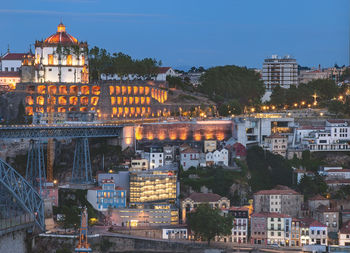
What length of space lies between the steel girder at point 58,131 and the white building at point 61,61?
15860 millimetres

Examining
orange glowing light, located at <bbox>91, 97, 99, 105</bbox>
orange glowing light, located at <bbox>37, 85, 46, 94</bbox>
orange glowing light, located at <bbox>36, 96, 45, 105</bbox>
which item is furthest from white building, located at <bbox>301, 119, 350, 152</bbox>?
orange glowing light, located at <bbox>37, 85, 46, 94</bbox>

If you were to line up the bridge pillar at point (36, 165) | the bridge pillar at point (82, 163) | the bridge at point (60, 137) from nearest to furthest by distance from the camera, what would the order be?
1. the bridge at point (60, 137)
2. the bridge pillar at point (36, 165)
3. the bridge pillar at point (82, 163)

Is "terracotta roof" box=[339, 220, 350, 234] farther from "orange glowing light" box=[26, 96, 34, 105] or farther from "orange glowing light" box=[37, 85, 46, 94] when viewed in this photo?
"orange glowing light" box=[26, 96, 34, 105]

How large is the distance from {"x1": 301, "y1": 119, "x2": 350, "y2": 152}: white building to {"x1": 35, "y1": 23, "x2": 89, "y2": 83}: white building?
27.5 metres

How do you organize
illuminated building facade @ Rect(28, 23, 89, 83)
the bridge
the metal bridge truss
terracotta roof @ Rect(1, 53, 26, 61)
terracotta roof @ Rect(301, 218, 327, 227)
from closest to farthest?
the metal bridge truss < terracotta roof @ Rect(301, 218, 327, 227) < the bridge < illuminated building facade @ Rect(28, 23, 89, 83) < terracotta roof @ Rect(1, 53, 26, 61)

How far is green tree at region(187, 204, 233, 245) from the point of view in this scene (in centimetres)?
7462

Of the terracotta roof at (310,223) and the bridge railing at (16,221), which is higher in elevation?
the bridge railing at (16,221)

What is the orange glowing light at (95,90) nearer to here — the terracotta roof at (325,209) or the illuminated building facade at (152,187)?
the illuminated building facade at (152,187)

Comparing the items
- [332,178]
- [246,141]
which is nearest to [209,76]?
[246,141]

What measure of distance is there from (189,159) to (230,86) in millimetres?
33848

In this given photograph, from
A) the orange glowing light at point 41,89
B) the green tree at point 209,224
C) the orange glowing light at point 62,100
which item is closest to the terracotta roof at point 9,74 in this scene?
the orange glowing light at point 41,89

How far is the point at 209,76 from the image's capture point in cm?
12075

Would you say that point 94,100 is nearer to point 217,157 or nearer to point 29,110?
point 29,110

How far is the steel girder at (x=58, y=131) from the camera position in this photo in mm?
82250
